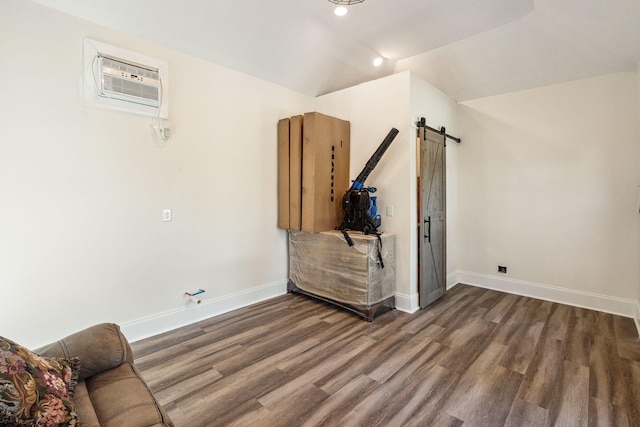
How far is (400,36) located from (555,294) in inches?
146

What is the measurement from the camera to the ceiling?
8.57 ft

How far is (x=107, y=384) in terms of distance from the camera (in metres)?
1.37

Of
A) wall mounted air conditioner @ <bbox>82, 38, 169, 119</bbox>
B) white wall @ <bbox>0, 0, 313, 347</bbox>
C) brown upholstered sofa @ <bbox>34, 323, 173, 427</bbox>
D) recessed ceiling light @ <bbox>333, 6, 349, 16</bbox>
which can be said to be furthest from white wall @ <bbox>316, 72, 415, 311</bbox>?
brown upholstered sofa @ <bbox>34, 323, 173, 427</bbox>

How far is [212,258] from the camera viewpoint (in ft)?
10.9

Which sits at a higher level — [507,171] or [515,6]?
[515,6]

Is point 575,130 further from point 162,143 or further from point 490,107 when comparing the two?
point 162,143

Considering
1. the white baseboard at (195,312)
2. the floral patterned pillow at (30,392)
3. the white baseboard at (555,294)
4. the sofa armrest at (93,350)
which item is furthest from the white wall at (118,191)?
the white baseboard at (555,294)

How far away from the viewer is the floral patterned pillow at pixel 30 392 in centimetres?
88

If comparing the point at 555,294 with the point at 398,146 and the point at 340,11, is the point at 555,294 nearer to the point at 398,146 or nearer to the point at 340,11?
the point at 398,146

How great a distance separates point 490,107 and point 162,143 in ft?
13.9

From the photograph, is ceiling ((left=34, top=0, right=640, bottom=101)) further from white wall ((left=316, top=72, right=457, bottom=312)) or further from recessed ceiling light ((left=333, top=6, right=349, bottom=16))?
white wall ((left=316, top=72, right=457, bottom=312))

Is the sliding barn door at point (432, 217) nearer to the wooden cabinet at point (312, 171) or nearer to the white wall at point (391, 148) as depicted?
the white wall at point (391, 148)

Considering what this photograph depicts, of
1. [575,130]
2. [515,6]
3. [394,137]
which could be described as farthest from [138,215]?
[575,130]

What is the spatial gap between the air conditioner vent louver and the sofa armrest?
6.68 ft
